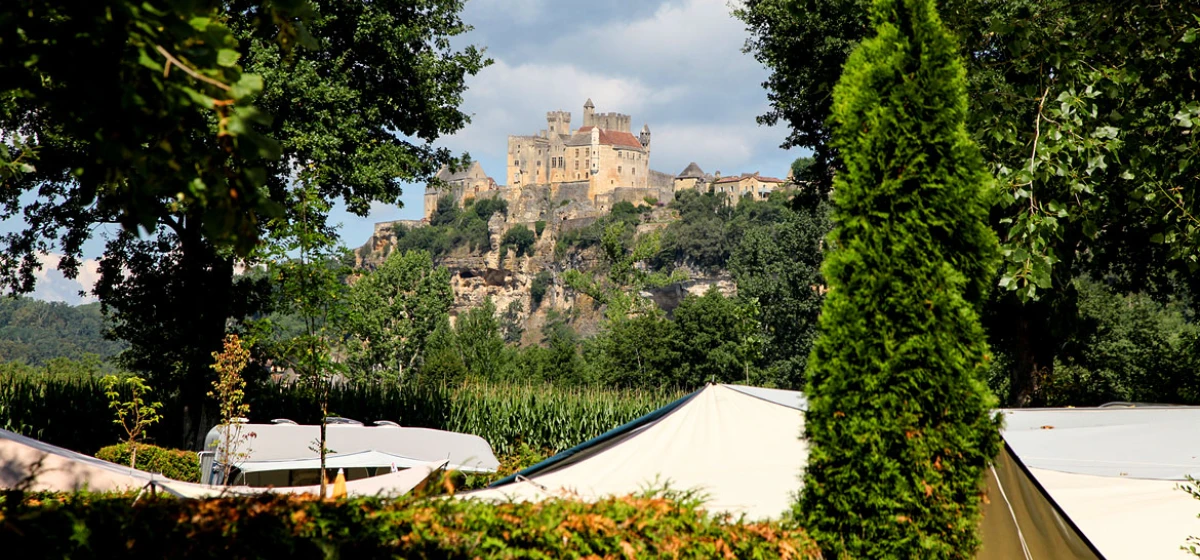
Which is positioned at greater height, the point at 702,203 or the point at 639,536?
the point at 702,203

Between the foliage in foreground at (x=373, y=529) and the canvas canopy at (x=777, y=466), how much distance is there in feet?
8.80

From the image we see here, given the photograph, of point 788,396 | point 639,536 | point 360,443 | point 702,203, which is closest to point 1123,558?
point 788,396

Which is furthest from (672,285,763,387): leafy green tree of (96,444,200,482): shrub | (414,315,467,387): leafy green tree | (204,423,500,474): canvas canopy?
(96,444,200,482): shrub

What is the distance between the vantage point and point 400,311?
6888cm

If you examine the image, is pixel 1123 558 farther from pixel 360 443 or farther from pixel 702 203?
pixel 702 203

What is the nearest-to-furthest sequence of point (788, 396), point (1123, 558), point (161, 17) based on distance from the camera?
point (161, 17) < point (1123, 558) < point (788, 396)

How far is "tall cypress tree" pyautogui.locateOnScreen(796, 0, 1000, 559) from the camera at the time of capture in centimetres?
518

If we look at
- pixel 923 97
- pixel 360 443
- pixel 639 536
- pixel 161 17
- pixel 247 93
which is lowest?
pixel 360 443

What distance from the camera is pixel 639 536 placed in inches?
178

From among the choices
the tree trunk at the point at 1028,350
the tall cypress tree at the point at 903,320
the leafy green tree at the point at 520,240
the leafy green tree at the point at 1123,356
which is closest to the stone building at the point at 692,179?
the leafy green tree at the point at 520,240

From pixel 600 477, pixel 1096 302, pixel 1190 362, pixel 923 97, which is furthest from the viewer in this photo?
pixel 1096 302

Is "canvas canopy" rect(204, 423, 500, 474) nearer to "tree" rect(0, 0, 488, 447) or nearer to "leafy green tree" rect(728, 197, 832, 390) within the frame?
"tree" rect(0, 0, 488, 447)

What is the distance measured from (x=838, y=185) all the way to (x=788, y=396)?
169 inches

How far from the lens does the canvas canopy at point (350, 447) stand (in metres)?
12.6
